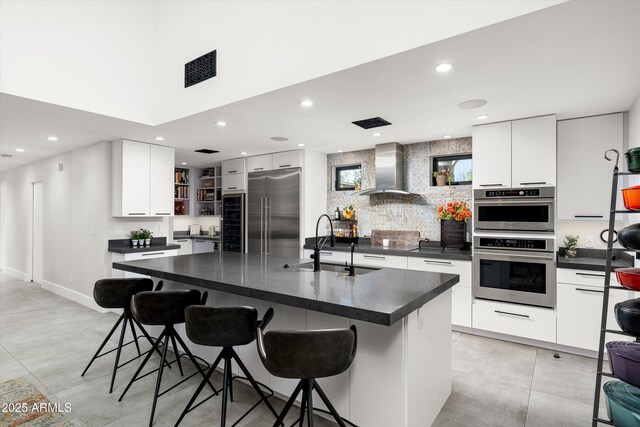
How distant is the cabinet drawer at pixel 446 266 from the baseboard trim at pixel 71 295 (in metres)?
4.41

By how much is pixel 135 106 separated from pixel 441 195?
398 centimetres

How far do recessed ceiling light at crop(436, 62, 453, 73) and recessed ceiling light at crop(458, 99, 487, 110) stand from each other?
80 cm

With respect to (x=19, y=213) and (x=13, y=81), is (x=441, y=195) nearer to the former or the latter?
(x=13, y=81)

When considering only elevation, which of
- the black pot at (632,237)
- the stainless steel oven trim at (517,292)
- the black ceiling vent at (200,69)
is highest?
the black ceiling vent at (200,69)

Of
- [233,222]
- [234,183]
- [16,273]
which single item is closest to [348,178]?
[234,183]

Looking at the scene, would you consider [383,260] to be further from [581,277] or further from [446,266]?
[581,277]

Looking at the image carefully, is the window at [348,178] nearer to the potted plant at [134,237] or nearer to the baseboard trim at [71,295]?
the potted plant at [134,237]

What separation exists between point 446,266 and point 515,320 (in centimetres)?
87

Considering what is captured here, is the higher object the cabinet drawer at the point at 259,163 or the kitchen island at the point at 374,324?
the cabinet drawer at the point at 259,163

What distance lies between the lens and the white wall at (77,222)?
15.9 ft

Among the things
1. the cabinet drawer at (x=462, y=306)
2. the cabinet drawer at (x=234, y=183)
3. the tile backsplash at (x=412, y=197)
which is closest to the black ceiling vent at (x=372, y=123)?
the tile backsplash at (x=412, y=197)

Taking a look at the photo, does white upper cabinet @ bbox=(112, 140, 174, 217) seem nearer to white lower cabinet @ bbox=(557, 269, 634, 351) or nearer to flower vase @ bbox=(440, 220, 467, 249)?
flower vase @ bbox=(440, 220, 467, 249)

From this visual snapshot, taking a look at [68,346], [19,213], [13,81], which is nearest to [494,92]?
[13,81]

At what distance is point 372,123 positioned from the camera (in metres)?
3.74
